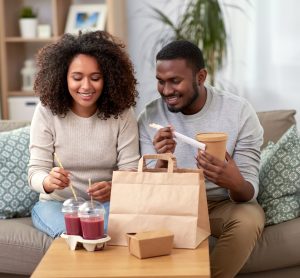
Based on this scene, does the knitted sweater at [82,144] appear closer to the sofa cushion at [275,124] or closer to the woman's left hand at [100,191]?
the woman's left hand at [100,191]

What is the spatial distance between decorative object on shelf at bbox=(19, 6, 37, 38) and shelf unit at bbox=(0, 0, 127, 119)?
58mm

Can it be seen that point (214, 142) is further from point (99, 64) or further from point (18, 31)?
point (18, 31)

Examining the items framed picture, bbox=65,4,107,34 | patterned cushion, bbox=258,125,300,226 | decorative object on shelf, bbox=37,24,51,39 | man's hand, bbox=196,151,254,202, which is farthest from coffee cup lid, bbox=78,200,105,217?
decorative object on shelf, bbox=37,24,51,39

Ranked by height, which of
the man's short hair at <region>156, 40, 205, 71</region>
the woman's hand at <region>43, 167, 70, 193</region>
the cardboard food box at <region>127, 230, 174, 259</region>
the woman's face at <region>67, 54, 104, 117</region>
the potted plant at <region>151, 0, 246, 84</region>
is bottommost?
the cardboard food box at <region>127, 230, 174, 259</region>

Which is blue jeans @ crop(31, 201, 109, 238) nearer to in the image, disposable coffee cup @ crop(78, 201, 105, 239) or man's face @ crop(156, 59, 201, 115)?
disposable coffee cup @ crop(78, 201, 105, 239)

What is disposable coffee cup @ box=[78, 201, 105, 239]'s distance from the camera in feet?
6.91

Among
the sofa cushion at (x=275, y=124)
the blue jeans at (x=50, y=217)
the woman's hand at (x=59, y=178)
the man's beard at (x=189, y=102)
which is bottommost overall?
the blue jeans at (x=50, y=217)

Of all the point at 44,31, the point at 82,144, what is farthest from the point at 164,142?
the point at 44,31

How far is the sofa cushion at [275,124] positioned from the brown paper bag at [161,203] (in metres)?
0.98

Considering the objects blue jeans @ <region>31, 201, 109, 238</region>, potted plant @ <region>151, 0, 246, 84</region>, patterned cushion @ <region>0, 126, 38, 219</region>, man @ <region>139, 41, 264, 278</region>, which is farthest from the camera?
potted plant @ <region>151, 0, 246, 84</region>

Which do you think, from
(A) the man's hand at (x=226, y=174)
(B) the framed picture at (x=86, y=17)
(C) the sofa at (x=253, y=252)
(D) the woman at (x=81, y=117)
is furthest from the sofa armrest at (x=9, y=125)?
(B) the framed picture at (x=86, y=17)

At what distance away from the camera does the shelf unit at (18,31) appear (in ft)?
15.1

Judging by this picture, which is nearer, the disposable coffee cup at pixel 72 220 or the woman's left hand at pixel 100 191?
the disposable coffee cup at pixel 72 220

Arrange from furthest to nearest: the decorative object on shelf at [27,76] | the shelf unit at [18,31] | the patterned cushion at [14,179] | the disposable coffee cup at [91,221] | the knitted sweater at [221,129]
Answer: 1. the decorative object on shelf at [27,76]
2. the shelf unit at [18,31]
3. the patterned cushion at [14,179]
4. the knitted sweater at [221,129]
5. the disposable coffee cup at [91,221]
